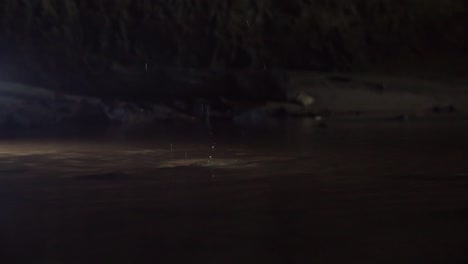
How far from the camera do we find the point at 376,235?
3.19 meters

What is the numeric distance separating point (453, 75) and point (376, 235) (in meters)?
11.2

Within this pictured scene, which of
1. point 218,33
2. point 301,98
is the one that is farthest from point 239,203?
point 218,33

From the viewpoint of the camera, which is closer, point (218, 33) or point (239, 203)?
point (239, 203)

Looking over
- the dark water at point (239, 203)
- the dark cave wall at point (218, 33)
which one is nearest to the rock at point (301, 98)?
the dark cave wall at point (218, 33)

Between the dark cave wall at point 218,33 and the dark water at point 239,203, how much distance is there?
7.58 metres

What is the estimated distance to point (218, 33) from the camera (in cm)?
1517

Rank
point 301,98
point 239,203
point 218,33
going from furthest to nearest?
point 218,33 → point 301,98 → point 239,203

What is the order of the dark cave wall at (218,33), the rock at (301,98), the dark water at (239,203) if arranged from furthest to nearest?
the dark cave wall at (218,33) → the rock at (301,98) → the dark water at (239,203)

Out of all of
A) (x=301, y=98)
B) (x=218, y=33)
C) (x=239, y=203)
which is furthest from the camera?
(x=218, y=33)

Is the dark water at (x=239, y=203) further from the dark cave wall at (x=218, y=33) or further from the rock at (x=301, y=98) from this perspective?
the dark cave wall at (x=218, y=33)

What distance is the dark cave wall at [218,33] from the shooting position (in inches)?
584

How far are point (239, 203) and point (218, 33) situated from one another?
11396mm

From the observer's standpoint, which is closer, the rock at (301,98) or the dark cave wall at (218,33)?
the rock at (301,98)

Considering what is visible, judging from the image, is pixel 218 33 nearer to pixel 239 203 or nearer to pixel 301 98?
pixel 301 98
